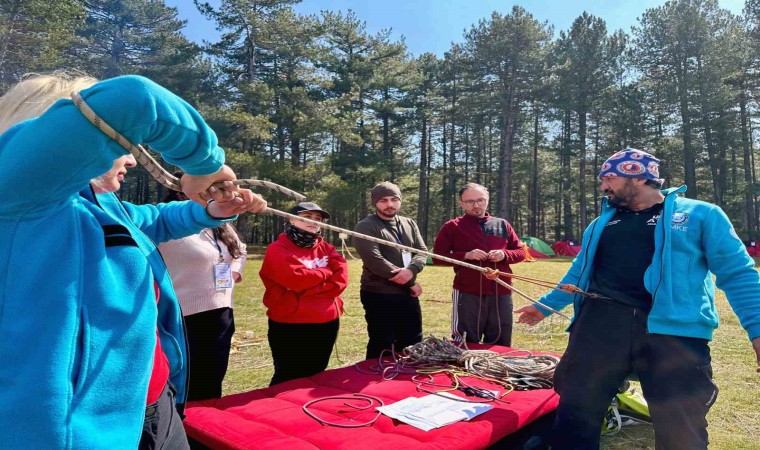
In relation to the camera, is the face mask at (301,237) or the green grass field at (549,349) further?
the face mask at (301,237)

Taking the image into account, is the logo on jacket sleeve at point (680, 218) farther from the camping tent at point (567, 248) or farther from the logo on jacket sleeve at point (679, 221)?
the camping tent at point (567, 248)

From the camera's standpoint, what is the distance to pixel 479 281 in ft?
14.5

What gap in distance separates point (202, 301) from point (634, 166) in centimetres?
278

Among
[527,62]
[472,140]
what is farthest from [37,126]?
[472,140]

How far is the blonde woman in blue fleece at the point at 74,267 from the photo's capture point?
2.76 feet

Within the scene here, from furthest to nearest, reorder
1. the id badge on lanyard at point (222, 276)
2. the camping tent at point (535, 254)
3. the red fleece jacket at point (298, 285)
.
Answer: the camping tent at point (535, 254), the red fleece jacket at point (298, 285), the id badge on lanyard at point (222, 276)

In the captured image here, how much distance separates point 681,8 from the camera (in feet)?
83.1

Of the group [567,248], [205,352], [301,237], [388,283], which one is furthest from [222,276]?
[567,248]

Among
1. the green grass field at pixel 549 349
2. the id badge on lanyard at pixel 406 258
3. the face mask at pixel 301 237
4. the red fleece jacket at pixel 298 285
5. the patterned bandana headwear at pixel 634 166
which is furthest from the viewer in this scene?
the id badge on lanyard at pixel 406 258

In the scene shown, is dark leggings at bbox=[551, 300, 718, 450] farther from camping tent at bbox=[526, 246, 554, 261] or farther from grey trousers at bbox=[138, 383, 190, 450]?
camping tent at bbox=[526, 246, 554, 261]

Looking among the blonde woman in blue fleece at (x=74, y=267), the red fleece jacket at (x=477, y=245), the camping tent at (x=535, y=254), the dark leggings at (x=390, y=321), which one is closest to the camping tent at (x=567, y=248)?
the camping tent at (x=535, y=254)

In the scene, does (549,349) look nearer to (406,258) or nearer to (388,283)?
(406,258)

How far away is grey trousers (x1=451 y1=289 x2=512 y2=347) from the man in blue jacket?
5.14ft

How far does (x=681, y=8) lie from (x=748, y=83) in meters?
5.38
